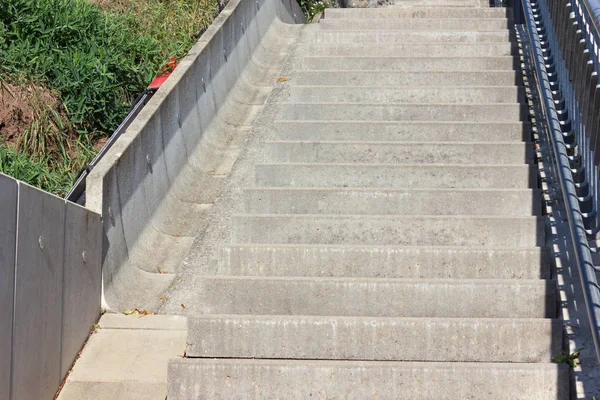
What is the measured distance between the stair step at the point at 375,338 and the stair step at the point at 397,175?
1737 mm

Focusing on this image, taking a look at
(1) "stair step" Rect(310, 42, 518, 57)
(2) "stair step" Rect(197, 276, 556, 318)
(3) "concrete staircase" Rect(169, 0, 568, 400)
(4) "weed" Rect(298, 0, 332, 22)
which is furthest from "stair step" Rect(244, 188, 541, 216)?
(4) "weed" Rect(298, 0, 332, 22)

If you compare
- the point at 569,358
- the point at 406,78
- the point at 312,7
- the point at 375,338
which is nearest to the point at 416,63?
the point at 406,78

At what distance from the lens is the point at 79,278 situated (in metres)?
5.21

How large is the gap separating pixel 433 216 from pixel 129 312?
2016 millimetres

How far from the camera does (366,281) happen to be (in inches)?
205

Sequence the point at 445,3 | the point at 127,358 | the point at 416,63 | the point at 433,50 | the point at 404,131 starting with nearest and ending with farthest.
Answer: the point at 127,358, the point at 404,131, the point at 416,63, the point at 433,50, the point at 445,3

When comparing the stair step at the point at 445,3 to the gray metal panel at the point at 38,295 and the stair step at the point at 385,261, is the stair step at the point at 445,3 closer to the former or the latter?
the stair step at the point at 385,261

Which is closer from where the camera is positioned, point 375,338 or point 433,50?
point 375,338

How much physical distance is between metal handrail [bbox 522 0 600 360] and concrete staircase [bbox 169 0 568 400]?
1.74 feet

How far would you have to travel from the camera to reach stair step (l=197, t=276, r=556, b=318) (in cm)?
508

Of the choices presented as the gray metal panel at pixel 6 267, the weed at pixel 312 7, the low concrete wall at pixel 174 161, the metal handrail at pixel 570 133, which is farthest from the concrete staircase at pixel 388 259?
the weed at pixel 312 7

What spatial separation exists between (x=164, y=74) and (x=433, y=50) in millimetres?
2610

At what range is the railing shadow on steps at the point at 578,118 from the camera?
4.25m

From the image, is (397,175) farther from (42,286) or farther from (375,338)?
(42,286)
